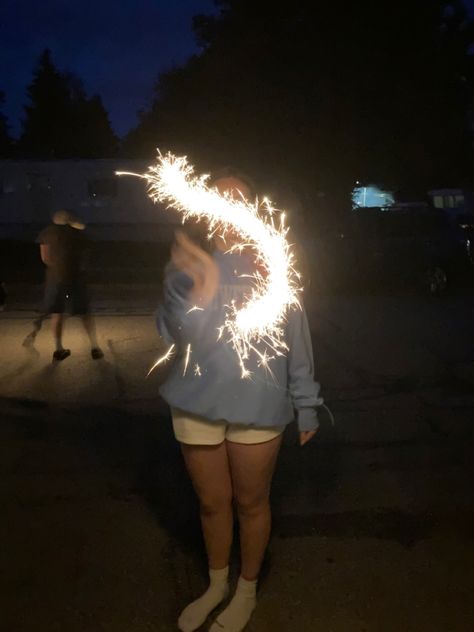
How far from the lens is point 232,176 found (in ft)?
10.5

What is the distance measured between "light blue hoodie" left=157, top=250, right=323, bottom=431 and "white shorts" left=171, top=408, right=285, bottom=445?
0.17 feet

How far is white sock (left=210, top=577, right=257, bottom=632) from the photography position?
10.8 feet

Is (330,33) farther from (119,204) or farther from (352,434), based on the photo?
(352,434)

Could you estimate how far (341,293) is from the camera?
14.8 meters

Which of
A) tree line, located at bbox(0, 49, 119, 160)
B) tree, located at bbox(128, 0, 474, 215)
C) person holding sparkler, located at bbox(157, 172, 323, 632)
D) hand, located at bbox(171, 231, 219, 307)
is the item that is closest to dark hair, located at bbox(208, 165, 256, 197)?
person holding sparkler, located at bbox(157, 172, 323, 632)

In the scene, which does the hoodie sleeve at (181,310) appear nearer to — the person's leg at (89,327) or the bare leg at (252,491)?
the bare leg at (252,491)

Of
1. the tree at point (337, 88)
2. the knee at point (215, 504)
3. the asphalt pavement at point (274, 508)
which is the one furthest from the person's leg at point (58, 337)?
the tree at point (337, 88)

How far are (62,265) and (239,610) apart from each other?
568cm

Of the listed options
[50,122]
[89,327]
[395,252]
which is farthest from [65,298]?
[50,122]

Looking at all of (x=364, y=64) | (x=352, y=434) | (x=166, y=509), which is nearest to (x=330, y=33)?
(x=364, y=64)

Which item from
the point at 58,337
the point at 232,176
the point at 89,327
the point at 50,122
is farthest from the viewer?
the point at 50,122

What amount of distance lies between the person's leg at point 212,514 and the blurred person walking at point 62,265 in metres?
5.39

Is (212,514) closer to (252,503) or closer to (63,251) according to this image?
(252,503)

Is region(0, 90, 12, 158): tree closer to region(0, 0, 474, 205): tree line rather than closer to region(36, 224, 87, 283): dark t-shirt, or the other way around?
region(0, 0, 474, 205): tree line
